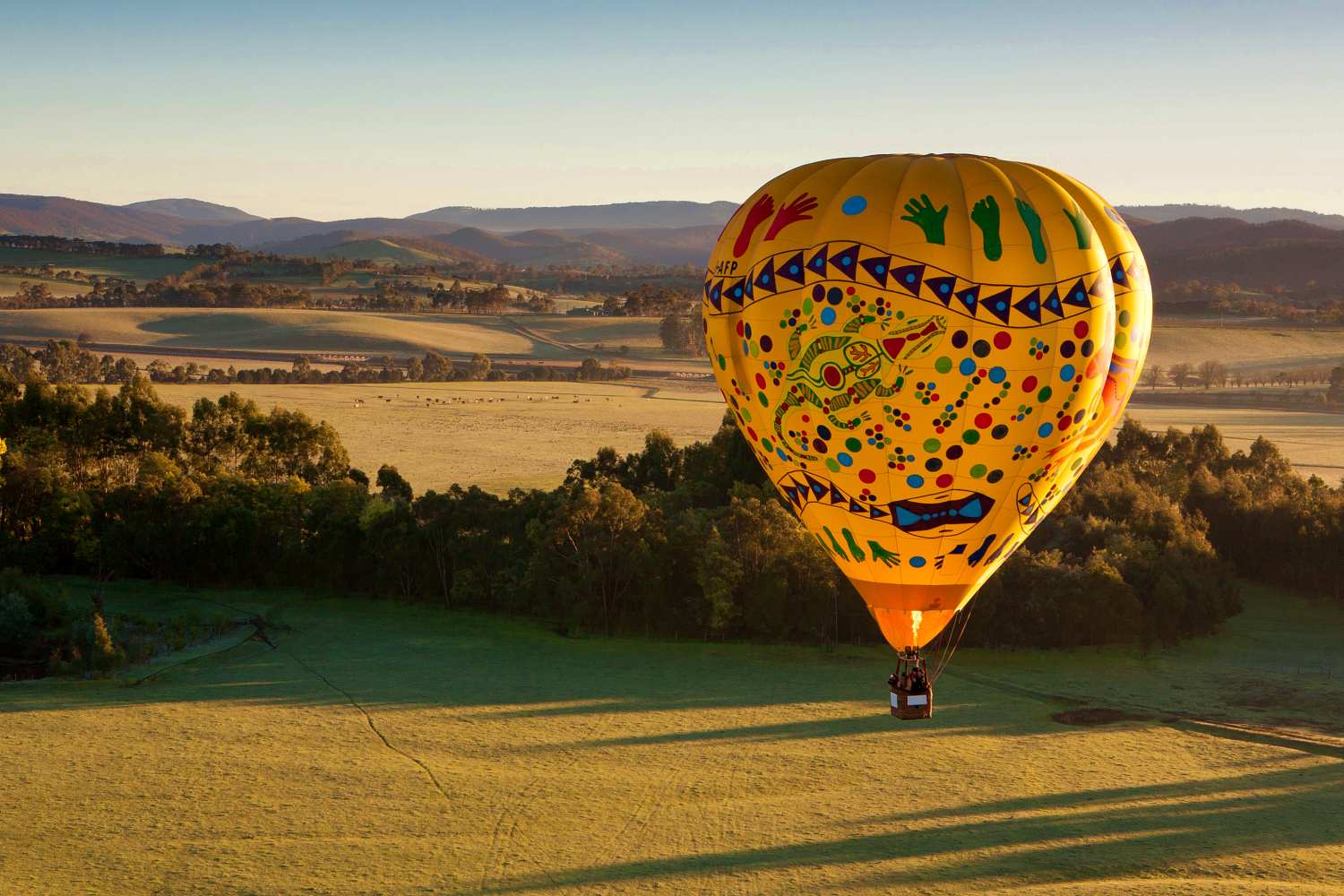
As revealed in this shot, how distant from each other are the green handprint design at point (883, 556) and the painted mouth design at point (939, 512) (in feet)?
1.36

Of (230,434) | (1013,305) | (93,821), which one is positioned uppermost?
(1013,305)

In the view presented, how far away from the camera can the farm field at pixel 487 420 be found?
62113mm

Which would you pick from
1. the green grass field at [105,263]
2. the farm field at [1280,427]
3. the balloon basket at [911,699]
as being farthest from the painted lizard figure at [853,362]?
the green grass field at [105,263]

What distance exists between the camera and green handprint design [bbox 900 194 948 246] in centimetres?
1795

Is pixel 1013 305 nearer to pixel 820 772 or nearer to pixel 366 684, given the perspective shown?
pixel 820 772

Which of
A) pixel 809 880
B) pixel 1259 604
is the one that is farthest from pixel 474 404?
pixel 809 880

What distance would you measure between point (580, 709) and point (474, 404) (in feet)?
195

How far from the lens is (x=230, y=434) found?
4803 centimetres

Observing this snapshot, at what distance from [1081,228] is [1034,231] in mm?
749

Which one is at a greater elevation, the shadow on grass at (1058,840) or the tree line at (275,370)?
the tree line at (275,370)

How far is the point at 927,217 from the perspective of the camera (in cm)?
1802

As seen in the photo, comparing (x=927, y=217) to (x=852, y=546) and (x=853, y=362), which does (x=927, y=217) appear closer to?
(x=853, y=362)

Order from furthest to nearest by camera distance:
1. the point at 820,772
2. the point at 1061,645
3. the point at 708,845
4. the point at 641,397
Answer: the point at 641,397 → the point at 1061,645 → the point at 820,772 → the point at 708,845

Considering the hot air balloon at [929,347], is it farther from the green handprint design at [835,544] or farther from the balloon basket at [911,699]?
the balloon basket at [911,699]
